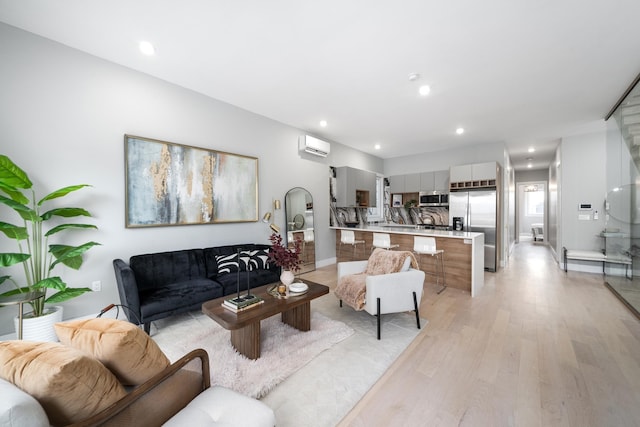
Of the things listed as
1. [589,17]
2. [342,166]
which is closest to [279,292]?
[589,17]

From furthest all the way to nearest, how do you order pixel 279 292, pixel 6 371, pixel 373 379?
pixel 279 292 → pixel 373 379 → pixel 6 371

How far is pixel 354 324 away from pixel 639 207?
4.09m

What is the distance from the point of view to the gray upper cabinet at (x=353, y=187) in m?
5.95

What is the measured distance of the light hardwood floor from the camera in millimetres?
1626

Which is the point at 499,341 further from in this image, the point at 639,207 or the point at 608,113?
the point at 608,113

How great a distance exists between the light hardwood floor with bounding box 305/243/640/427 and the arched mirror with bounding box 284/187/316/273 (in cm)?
248

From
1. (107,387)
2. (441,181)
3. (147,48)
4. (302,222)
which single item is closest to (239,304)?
(107,387)

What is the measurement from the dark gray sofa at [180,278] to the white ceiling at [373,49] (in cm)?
213

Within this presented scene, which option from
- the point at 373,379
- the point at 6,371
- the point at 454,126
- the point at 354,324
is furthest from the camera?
the point at 454,126

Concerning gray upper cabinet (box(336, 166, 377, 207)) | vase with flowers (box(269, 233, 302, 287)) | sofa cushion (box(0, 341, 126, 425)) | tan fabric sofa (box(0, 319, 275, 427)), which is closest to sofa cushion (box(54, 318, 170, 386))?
tan fabric sofa (box(0, 319, 275, 427))

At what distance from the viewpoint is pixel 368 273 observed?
3.20 metres

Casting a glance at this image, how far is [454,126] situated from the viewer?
15.7 feet

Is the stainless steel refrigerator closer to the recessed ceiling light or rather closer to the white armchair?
the white armchair

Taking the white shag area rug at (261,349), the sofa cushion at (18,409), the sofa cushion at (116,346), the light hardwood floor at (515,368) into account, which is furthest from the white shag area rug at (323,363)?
the sofa cushion at (18,409)
